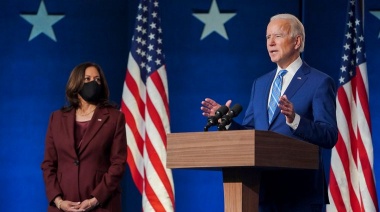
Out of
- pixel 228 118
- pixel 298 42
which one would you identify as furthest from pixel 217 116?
pixel 298 42

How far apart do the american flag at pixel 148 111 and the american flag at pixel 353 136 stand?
52.7 inches

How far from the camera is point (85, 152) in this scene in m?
4.46

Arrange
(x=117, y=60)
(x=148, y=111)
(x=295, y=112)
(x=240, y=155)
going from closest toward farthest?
(x=240, y=155) → (x=295, y=112) → (x=148, y=111) → (x=117, y=60)

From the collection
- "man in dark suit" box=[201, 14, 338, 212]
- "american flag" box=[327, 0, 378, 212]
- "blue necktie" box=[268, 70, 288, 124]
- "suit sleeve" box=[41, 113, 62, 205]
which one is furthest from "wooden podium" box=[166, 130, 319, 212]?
"american flag" box=[327, 0, 378, 212]

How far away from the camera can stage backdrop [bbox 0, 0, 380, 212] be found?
6.59 m

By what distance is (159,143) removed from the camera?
20.0 ft

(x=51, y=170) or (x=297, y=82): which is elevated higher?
(x=297, y=82)

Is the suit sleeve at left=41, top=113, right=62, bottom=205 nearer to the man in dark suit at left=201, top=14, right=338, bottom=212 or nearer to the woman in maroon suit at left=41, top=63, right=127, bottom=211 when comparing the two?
the woman in maroon suit at left=41, top=63, right=127, bottom=211

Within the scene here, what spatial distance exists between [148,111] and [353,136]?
1.65 meters

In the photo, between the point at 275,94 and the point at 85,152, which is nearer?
→ the point at 275,94

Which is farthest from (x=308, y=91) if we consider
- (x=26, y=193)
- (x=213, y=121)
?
(x=26, y=193)

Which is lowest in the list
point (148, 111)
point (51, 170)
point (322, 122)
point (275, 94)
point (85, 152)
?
point (51, 170)

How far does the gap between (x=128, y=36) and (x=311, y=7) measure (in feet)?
5.30

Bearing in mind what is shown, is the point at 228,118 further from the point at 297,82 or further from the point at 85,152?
the point at 85,152
